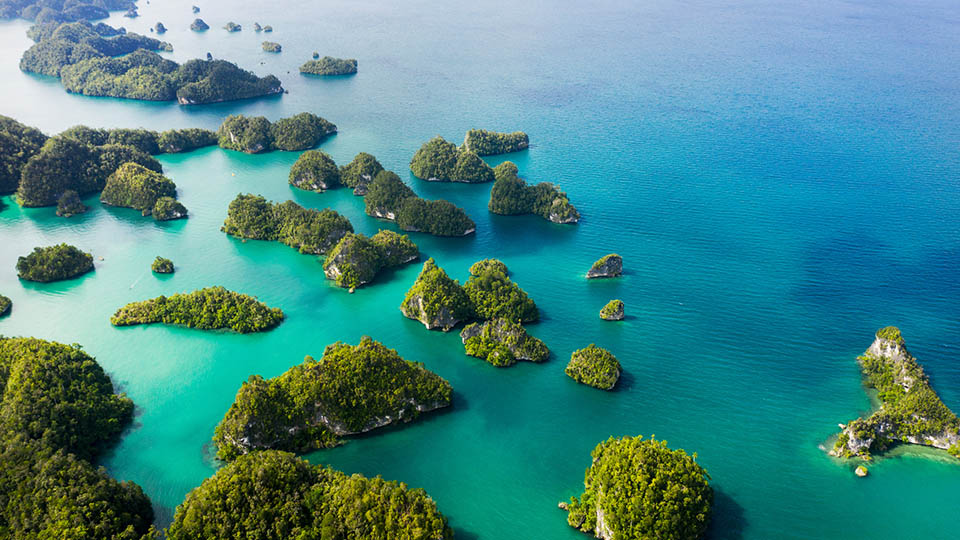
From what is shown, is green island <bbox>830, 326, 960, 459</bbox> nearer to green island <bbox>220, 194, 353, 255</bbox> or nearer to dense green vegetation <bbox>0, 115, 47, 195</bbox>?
green island <bbox>220, 194, 353, 255</bbox>

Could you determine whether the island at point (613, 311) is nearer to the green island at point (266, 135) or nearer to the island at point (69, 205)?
the green island at point (266, 135)

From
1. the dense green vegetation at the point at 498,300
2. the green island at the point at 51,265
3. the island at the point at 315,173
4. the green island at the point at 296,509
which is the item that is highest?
the island at the point at 315,173

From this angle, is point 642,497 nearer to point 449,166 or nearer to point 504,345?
point 504,345

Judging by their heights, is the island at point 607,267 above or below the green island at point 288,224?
above

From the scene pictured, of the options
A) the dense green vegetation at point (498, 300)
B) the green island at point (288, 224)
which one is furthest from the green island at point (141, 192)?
the dense green vegetation at point (498, 300)

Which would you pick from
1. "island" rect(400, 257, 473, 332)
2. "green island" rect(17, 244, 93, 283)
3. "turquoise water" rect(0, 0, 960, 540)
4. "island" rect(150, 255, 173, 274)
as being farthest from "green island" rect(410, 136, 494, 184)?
"green island" rect(17, 244, 93, 283)
